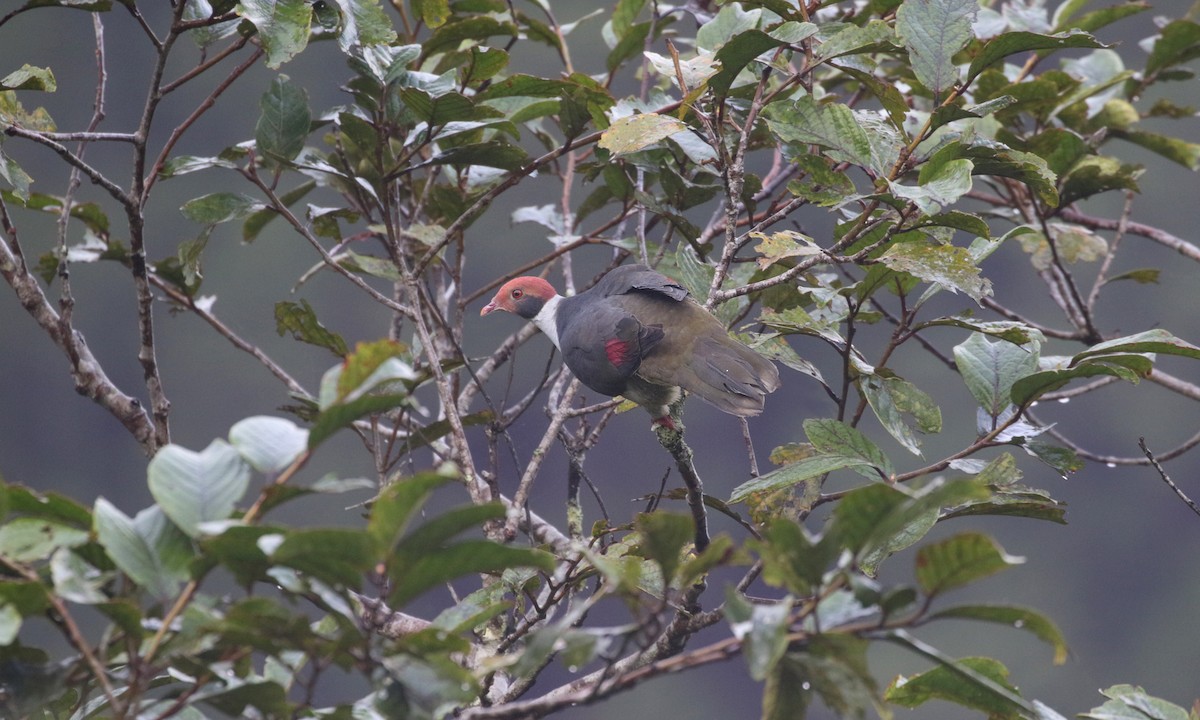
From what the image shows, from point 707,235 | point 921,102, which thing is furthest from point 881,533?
point 921,102

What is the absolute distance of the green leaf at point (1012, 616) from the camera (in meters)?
0.70

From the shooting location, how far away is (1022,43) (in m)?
1.19

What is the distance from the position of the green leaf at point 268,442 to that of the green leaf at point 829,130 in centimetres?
74

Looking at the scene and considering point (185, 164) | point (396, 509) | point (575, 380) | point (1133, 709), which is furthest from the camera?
point (575, 380)

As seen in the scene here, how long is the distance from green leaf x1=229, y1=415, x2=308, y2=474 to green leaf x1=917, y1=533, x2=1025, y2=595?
42 centimetres

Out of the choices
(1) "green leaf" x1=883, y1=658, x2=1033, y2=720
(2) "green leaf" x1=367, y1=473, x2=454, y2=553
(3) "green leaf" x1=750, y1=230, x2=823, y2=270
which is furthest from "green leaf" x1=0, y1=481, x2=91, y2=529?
(3) "green leaf" x1=750, y1=230, x2=823, y2=270

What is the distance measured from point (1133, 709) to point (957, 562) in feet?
1.90

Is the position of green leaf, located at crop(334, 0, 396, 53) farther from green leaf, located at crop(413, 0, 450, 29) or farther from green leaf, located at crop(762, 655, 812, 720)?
green leaf, located at crop(762, 655, 812, 720)

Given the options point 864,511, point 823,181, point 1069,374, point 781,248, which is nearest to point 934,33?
point 823,181

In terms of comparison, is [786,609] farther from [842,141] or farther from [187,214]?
[187,214]

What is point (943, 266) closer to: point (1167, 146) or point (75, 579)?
point (75, 579)

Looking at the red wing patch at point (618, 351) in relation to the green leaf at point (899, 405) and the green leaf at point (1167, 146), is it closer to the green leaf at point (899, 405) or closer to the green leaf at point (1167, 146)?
the green leaf at point (899, 405)

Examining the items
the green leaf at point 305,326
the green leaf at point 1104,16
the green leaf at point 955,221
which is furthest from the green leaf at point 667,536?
the green leaf at point 1104,16

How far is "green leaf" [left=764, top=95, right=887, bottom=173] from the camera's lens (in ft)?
4.11
